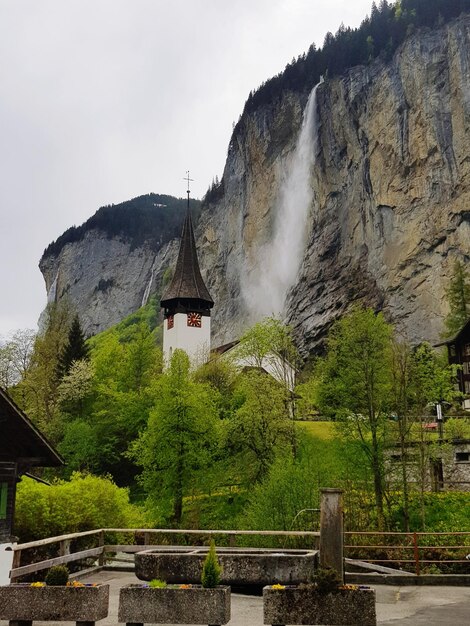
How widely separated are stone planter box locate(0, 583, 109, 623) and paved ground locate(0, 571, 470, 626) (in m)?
1.03

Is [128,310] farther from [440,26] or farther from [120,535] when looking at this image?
[120,535]

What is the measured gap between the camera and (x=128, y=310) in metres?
123

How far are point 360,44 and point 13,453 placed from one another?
7240 centimetres

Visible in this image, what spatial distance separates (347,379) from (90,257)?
113m

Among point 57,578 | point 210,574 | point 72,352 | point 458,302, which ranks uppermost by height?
point 458,302

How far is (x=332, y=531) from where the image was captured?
315 inches

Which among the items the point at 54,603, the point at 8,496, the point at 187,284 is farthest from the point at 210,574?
the point at 187,284

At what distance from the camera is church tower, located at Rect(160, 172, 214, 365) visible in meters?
62.5

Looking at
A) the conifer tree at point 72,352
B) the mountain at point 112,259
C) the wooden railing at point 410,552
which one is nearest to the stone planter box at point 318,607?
the wooden railing at point 410,552

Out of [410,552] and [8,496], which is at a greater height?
[8,496]

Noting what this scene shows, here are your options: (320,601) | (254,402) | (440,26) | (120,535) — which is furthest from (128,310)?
(320,601)

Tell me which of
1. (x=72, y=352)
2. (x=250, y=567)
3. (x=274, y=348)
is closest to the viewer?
(x=250, y=567)

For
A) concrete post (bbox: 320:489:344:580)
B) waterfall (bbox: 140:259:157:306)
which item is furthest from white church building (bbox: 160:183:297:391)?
waterfall (bbox: 140:259:157:306)

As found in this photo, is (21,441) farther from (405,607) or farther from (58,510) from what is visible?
(405,607)
